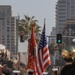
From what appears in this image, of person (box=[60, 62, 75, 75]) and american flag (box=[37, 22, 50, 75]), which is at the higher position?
person (box=[60, 62, 75, 75])

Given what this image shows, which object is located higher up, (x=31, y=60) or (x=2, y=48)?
(x=2, y=48)

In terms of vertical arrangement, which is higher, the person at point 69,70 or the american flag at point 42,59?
the person at point 69,70

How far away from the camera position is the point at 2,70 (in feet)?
22.3

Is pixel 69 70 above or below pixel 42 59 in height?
above

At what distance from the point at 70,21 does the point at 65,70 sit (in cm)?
16571

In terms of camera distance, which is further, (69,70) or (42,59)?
(42,59)

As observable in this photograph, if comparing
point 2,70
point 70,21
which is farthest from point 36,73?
point 70,21

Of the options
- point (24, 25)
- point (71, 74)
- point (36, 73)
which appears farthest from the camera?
point (24, 25)

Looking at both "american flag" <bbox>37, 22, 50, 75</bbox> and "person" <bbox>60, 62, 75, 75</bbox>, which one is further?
"american flag" <bbox>37, 22, 50, 75</bbox>

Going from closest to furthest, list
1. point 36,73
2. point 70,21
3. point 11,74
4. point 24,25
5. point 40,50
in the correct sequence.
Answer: point 11,74 < point 36,73 < point 40,50 < point 24,25 < point 70,21

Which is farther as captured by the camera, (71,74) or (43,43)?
(43,43)

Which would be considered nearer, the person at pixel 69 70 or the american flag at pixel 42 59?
the person at pixel 69 70

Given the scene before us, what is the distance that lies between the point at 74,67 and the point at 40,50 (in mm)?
15361

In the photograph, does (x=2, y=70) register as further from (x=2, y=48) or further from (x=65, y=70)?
(x=65, y=70)
